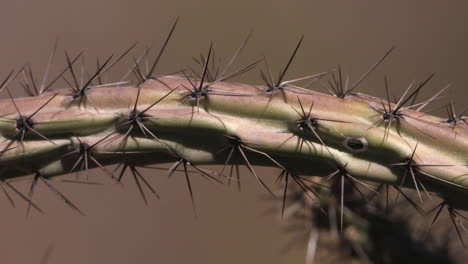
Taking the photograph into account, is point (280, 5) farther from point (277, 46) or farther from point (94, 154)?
point (94, 154)

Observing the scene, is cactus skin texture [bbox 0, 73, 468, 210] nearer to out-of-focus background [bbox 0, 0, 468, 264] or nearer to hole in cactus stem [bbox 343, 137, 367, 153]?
hole in cactus stem [bbox 343, 137, 367, 153]

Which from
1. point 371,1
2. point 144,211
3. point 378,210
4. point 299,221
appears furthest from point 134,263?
point 371,1

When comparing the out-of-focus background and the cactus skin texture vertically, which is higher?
the out-of-focus background

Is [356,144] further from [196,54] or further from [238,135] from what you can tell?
[196,54]

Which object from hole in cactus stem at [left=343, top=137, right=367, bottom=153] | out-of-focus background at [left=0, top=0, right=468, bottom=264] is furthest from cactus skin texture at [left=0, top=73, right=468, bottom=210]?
out-of-focus background at [left=0, top=0, right=468, bottom=264]

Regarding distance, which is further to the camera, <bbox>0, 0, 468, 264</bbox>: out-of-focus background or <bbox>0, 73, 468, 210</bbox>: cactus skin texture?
<bbox>0, 0, 468, 264</bbox>: out-of-focus background

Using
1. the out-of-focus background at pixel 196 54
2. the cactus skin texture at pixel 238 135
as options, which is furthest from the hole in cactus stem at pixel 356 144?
the out-of-focus background at pixel 196 54
